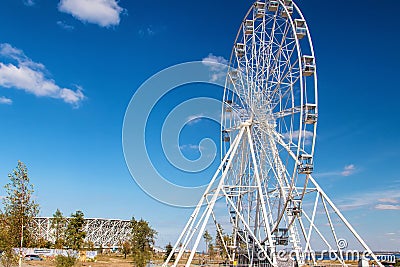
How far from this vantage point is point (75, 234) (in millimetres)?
73688

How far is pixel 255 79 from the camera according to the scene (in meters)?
36.3

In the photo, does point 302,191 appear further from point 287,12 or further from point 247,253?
point 287,12

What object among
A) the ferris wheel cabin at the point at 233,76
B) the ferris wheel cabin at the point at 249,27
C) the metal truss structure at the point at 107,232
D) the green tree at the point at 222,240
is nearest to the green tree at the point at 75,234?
the green tree at the point at 222,240

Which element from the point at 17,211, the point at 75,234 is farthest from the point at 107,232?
the point at 17,211

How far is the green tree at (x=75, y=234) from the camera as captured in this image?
72.6 m

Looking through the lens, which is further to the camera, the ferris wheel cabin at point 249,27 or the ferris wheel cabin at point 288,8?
the ferris wheel cabin at point 249,27

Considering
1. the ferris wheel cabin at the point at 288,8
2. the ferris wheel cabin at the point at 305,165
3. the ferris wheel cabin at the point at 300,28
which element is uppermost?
the ferris wheel cabin at the point at 288,8

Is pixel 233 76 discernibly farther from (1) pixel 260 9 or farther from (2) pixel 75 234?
(2) pixel 75 234

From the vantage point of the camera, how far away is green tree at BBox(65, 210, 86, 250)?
72.6m

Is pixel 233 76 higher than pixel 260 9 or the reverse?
the reverse

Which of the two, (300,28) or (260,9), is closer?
(300,28)

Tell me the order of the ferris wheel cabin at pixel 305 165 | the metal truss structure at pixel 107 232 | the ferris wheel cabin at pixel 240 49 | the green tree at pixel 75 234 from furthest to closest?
1. the metal truss structure at pixel 107 232
2. the green tree at pixel 75 234
3. the ferris wheel cabin at pixel 240 49
4. the ferris wheel cabin at pixel 305 165

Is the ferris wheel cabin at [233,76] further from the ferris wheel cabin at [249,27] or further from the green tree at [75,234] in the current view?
the green tree at [75,234]

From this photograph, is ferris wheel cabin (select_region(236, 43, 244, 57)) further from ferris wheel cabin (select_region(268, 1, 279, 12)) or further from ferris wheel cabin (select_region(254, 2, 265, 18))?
ferris wheel cabin (select_region(268, 1, 279, 12))
